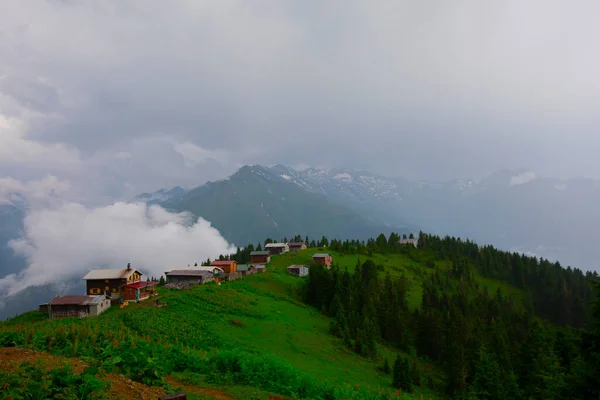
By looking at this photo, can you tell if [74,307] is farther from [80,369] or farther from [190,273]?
[80,369]

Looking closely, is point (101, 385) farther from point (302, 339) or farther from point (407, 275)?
point (407, 275)

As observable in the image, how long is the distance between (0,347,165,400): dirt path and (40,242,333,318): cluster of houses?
132ft

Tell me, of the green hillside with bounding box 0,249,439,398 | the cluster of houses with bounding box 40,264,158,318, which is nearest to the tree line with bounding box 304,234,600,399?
the green hillside with bounding box 0,249,439,398

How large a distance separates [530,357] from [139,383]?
6051cm

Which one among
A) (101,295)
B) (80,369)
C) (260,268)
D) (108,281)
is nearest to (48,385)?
(80,369)

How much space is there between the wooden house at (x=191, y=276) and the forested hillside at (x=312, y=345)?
30.5 feet

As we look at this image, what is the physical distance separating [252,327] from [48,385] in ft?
121

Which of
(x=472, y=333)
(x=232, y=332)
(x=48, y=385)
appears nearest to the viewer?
(x=48, y=385)

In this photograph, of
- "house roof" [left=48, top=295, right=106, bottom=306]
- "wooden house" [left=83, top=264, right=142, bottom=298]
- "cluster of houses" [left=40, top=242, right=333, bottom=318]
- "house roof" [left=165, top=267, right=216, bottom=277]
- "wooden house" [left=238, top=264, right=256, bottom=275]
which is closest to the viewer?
"house roof" [left=48, top=295, right=106, bottom=306]

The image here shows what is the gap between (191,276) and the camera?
82625mm

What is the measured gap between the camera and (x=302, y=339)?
4888cm

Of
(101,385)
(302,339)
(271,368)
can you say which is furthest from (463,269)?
(101,385)

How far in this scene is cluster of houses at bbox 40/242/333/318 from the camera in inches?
2142

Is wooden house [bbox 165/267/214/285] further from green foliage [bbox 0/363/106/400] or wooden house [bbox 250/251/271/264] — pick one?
green foliage [bbox 0/363/106/400]
